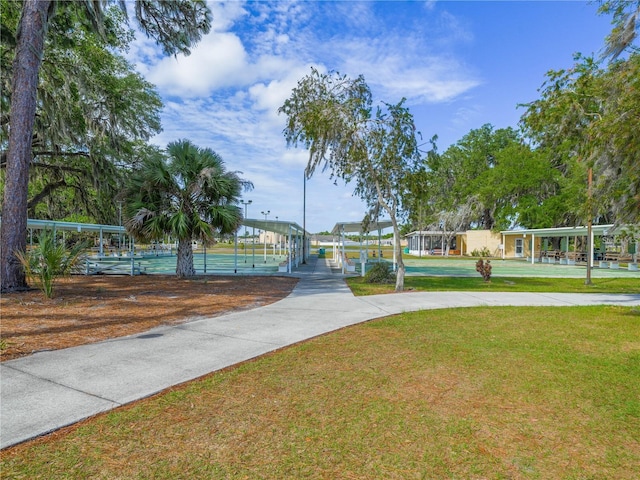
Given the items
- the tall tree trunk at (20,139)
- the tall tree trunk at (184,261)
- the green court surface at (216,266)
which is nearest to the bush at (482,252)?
the green court surface at (216,266)

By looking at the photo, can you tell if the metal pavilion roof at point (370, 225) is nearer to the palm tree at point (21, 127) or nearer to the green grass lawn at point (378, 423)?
the green grass lawn at point (378, 423)

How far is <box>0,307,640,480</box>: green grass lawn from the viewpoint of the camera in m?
2.54

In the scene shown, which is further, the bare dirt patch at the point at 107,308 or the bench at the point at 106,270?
the bench at the point at 106,270

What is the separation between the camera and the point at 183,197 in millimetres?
13805

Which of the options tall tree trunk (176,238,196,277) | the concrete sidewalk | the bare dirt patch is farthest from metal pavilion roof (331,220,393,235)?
the concrete sidewalk

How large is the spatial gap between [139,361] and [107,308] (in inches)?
175

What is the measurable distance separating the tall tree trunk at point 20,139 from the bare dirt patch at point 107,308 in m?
0.96

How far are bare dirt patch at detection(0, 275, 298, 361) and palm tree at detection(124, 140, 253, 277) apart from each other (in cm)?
200

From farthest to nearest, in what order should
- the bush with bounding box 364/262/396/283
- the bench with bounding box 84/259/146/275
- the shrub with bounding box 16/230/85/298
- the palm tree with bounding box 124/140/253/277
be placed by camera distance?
the bench with bounding box 84/259/146/275 → the bush with bounding box 364/262/396/283 → the palm tree with bounding box 124/140/253/277 → the shrub with bounding box 16/230/85/298

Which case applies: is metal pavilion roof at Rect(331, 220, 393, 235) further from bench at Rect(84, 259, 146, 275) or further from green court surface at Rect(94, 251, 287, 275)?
bench at Rect(84, 259, 146, 275)

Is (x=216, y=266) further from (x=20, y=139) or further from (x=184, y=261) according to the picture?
(x=20, y=139)

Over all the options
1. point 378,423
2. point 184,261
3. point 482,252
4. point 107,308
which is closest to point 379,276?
point 184,261

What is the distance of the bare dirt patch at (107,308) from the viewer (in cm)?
578

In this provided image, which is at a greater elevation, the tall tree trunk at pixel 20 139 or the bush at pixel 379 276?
the tall tree trunk at pixel 20 139
